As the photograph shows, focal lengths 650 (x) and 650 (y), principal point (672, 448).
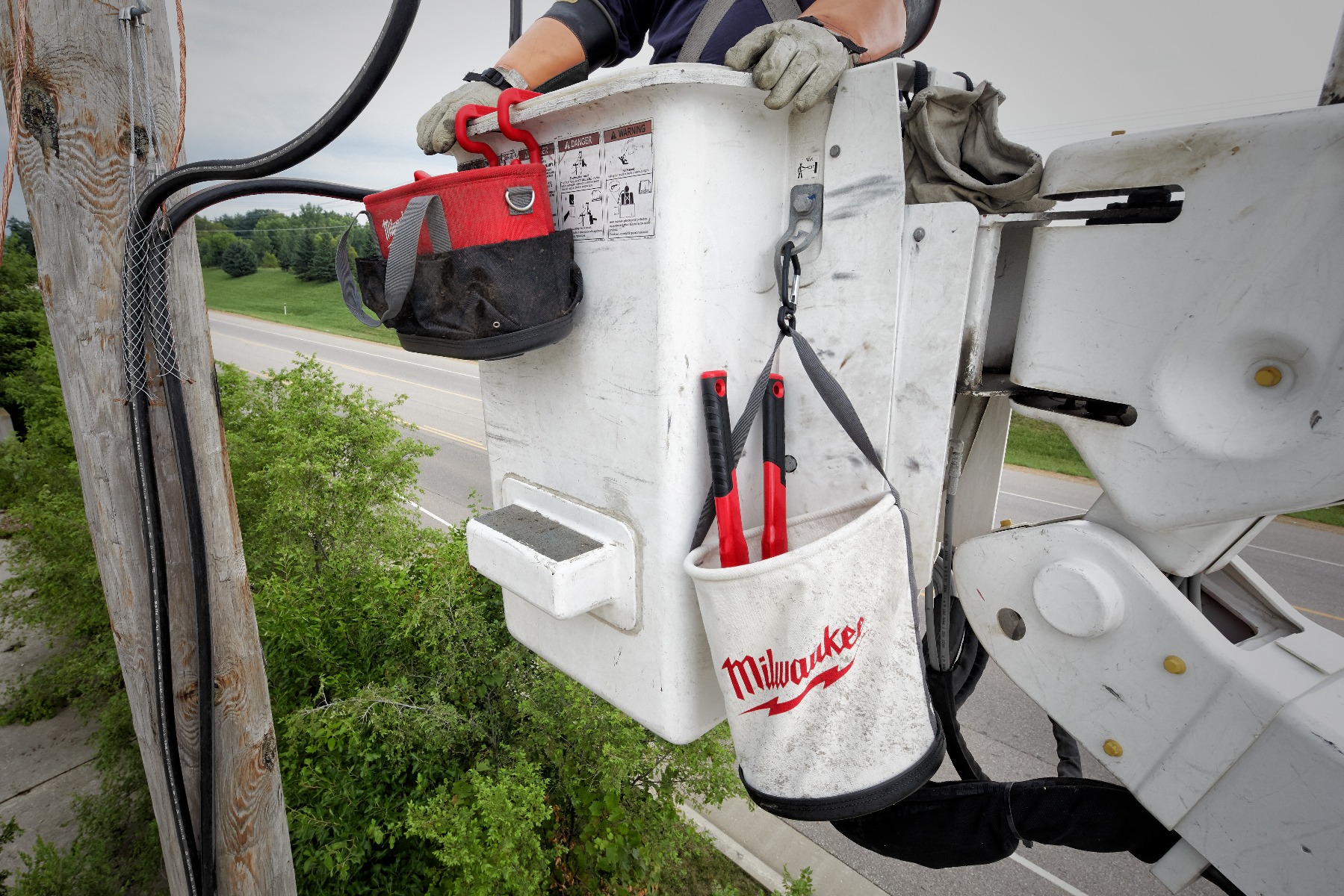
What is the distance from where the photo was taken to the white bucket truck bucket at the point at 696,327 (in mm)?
1027

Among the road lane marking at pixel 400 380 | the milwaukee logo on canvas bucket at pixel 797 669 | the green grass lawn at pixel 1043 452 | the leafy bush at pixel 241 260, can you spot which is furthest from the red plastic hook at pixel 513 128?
the leafy bush at pixel 241 260

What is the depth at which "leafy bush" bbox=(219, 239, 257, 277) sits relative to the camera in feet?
143

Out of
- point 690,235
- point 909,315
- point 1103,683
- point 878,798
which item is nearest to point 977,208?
point 909,315

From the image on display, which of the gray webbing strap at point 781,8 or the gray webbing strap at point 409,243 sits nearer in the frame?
the gray webbing strap at point 409,243

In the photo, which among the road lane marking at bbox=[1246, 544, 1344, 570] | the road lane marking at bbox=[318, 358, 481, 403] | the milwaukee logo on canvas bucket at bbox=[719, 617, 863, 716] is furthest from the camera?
the road lane marking at bbox=[318, 358, 481, 403]

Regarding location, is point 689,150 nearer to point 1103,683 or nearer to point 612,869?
point 1103,683

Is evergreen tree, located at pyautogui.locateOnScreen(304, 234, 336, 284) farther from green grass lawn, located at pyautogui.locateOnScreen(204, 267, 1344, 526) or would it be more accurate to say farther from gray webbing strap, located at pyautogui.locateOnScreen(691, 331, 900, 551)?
gray webbing strap, located at pyautogui.locateOnScreen(691, 331, 900, 551)

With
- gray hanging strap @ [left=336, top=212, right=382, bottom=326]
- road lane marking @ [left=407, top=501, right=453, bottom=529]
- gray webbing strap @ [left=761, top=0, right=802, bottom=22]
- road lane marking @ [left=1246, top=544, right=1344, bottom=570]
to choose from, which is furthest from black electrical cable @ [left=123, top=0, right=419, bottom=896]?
road lane marking @ [left=1246, top=544, right=1344, bottom=570]

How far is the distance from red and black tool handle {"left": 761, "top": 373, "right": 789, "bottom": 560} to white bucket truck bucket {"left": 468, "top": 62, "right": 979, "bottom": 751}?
0.05 meters

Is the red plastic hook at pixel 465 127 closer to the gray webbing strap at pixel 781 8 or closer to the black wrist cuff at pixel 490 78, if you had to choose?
the black wrist cuff at pixel 490 78

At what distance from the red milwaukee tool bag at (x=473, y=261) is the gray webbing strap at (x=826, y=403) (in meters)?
0.37

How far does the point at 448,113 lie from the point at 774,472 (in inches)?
38.5

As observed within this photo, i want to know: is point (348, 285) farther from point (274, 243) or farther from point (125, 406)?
point (274, 243)

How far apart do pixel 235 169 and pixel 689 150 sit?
31.0 inches
